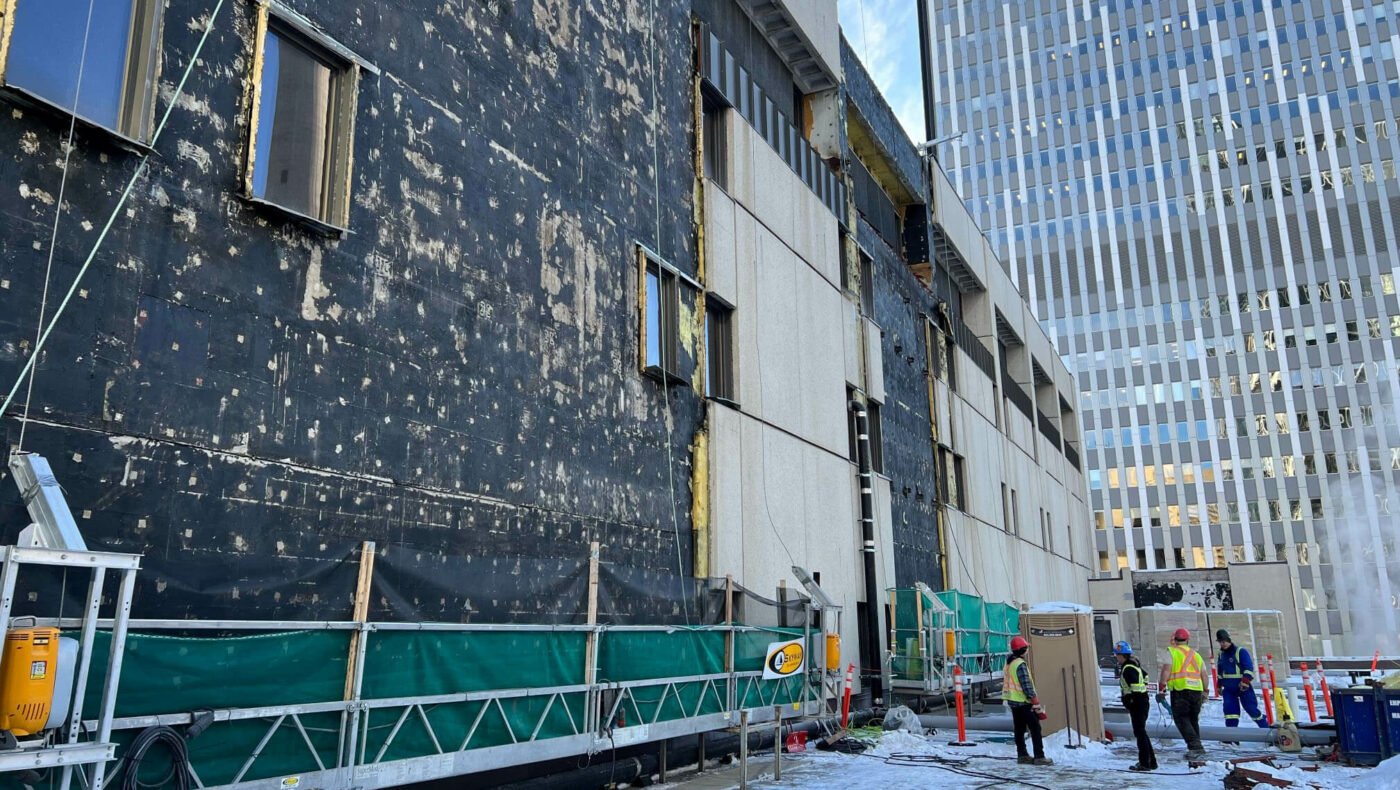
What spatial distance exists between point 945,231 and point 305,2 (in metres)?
26.5

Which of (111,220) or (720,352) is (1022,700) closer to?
(720,352)

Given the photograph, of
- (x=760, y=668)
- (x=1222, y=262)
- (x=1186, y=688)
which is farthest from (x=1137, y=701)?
(x=1222, y=262)

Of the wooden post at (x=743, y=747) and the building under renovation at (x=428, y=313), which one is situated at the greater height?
the building under renovation at (x=428, y=313)

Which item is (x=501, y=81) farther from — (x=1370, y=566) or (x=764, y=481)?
(x=1370, y=566)

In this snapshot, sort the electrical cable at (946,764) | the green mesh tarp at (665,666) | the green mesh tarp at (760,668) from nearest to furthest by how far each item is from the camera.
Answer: the green mesh tarp at (665,666), the electrical cable at (946,764), the green mesh tarp at (760,668)

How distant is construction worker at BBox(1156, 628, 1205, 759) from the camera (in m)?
15.0

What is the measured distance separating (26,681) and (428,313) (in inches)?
235

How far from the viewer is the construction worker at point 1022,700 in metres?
14.5

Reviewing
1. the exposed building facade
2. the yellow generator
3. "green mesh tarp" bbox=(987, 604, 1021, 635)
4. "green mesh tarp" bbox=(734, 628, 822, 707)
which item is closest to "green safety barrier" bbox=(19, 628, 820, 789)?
the yellow generator

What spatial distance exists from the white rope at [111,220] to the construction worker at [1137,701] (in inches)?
539

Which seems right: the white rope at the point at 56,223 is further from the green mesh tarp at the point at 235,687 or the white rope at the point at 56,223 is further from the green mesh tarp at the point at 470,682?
the green mesh tarp at the point at 470,682

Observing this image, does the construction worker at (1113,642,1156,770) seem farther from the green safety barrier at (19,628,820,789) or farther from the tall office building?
the tall office building

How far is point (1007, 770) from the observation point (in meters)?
14.1

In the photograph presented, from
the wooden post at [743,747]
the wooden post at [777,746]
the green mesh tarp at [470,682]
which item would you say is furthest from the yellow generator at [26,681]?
the wooden post at [777,746]
